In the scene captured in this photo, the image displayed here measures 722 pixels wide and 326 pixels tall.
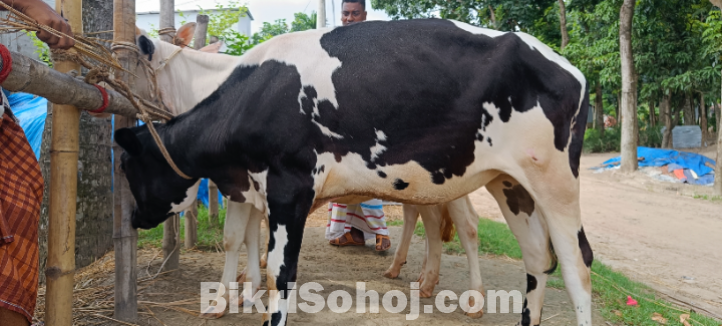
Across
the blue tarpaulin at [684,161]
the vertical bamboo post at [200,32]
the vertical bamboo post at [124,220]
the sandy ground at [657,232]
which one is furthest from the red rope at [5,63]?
the blue tarpaulin at [684,161]

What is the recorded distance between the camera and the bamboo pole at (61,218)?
250 centimetres

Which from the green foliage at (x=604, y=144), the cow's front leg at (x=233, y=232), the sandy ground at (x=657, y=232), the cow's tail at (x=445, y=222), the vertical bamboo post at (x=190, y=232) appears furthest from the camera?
the green foliage at (x=604, y=144)

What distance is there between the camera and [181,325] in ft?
10.3

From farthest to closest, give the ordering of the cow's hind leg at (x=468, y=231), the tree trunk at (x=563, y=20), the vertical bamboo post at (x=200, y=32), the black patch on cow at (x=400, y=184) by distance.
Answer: the tree trunk at (x=563, y=20)
the vertical bamboo post at (x=200, y=32)
the cow's hind leg at (x=468, y=231)
the black patch on cow at (x=400, y=184)

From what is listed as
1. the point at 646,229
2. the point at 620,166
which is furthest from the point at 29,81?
the point at 620,166

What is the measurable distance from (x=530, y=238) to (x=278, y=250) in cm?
160

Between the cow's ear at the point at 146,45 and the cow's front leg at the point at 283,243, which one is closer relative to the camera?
the cow's front leg at the point at 283,243

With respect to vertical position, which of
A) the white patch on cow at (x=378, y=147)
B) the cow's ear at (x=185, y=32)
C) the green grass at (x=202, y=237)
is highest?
the cow's ear at (x=185, y=32)

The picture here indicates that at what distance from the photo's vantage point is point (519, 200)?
316 cm

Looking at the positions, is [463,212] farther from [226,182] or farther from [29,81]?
[29,81]

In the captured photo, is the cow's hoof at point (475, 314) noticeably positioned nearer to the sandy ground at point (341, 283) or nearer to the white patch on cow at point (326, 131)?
the sandy ground at point (341, 283)

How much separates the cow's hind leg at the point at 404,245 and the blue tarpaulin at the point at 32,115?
3821 mm

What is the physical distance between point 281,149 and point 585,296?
6.18 ft

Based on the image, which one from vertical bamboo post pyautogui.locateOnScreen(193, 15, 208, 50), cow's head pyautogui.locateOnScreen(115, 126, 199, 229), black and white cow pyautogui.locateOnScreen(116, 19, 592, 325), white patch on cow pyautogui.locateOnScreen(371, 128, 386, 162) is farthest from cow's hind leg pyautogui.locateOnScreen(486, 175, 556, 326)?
vertical bamboo post pyautogui.locateOnScreen(193, 15, 208, 50)
